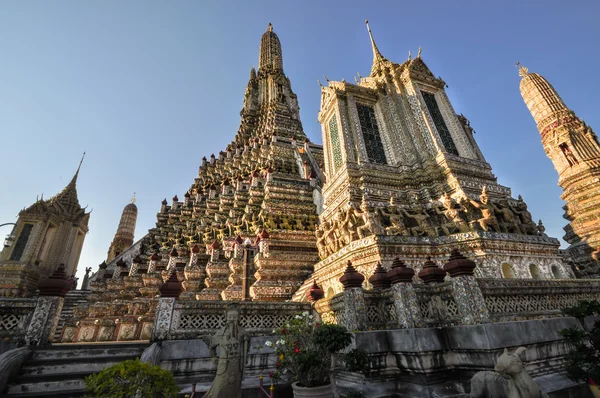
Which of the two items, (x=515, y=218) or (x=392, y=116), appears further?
(x=392, y=116)

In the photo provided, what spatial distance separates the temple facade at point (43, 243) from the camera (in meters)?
25.1

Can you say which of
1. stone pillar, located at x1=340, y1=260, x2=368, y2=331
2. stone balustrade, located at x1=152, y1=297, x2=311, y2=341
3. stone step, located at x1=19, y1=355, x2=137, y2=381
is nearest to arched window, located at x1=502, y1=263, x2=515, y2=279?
stone pillar, located at x1=340, y1=260, x2=368, y2=331

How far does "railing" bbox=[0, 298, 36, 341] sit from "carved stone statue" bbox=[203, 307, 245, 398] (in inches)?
148

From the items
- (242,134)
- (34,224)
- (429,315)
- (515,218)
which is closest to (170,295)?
(429,315)

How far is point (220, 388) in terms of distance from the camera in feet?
12.8

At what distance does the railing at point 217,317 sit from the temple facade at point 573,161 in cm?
1619

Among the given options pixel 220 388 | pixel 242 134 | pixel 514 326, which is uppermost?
pixel 242 134

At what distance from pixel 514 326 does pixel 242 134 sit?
38.1m

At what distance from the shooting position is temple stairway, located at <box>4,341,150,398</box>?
4383 mm

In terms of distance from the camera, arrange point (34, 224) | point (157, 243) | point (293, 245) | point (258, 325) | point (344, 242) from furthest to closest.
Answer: point (34, 224)
point (157, 243)
point (293, 245)
point (344, 242)
point (258, 325)

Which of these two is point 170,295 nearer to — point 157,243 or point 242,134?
point 157,243

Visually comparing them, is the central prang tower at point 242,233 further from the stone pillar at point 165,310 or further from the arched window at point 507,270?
the arched window at point 507,270

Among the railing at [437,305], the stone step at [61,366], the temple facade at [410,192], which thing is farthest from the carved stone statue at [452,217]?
the stone step at [61,366]

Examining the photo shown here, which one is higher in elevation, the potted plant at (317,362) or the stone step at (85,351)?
the stone step at (85,351)
